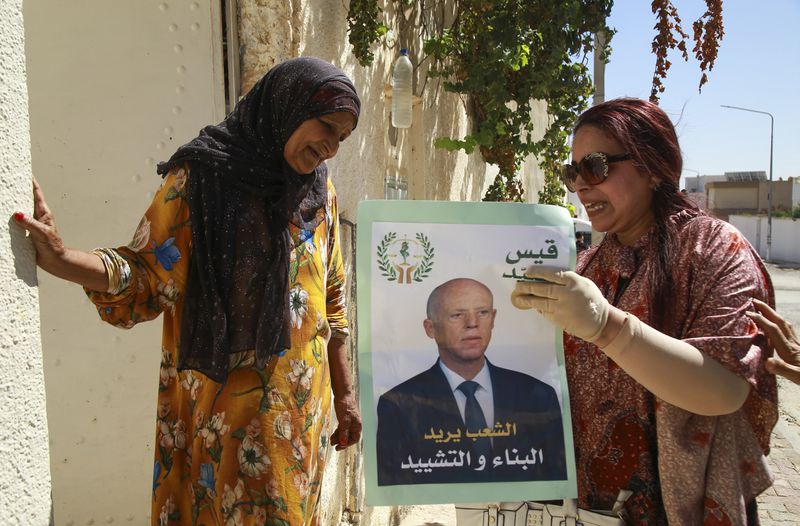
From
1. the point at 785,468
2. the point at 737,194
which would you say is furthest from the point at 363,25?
the point at 737,194

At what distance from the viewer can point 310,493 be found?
1902 mm

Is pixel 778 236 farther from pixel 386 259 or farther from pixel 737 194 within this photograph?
pixel 386 259

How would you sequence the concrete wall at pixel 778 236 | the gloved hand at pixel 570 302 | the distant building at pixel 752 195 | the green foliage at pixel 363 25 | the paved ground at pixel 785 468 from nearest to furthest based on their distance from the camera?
the gloved hand at pixel 570 302 → the green foliage at pixel 363 25 → the paved ground at pixel 785 468 → the concrete wall at pixel 778 236 → the distant building at pixel 752 195

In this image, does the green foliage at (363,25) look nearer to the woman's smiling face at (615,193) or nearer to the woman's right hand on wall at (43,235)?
the woman's smiling face at (615,193)

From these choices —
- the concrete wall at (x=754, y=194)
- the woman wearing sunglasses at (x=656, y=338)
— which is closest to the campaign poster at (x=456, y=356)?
the woman wearing sunglasses at (x=656, y=338)

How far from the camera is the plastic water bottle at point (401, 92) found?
4.62 meters

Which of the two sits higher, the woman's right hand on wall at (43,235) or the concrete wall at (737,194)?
the concrete wall at (737,194)

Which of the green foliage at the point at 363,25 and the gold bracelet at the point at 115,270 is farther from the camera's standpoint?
the green foliage at the point at 363,25

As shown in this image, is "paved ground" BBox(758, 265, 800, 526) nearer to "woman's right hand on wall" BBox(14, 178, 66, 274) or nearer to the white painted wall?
the white painted wall

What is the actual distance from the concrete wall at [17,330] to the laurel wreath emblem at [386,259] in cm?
70

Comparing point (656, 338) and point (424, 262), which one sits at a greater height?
point (424, 262)

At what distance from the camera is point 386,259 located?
1599 mm

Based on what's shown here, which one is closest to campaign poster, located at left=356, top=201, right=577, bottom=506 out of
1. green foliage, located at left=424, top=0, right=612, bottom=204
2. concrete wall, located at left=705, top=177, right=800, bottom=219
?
green foliage, located at left=424, top=0, right=612, bottom=204

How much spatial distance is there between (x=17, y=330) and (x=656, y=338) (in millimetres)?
1167
